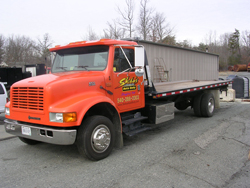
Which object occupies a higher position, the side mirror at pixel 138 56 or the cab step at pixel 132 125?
the side mirror at pixel 138 56

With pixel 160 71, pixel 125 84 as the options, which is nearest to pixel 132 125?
pixel 125 84

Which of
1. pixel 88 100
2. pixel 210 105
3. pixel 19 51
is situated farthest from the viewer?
pixel 19 51

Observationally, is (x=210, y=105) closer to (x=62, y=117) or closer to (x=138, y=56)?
(x=138, y=56)

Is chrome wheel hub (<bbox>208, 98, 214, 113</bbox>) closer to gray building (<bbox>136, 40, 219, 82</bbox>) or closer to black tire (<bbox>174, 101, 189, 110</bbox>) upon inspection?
black tire (<bbox>174, 101, 189, 110</bbox>)

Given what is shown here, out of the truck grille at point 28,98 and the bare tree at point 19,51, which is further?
the bare tree at point 19,51

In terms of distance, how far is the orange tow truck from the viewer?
12.9 ft

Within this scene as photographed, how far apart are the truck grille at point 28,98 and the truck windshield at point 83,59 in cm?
120

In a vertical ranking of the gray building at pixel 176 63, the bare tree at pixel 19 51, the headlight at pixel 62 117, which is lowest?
the headlight at pixel 62 117

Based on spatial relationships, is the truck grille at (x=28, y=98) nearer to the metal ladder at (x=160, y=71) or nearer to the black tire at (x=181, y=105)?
the black tire at (x=181, y=105)

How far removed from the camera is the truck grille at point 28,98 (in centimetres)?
403

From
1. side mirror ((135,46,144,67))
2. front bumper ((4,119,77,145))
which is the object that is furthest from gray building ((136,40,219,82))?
front bumper ((4,119,77,145))

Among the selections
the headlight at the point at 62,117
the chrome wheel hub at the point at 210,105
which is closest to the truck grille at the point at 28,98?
the headlight at the point at 62,117

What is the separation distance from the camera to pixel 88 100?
4.14 meters

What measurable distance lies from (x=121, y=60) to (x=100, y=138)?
1.90 m
